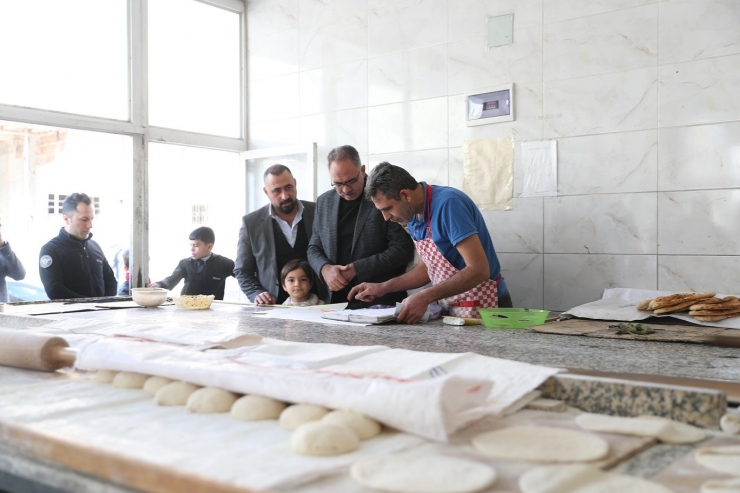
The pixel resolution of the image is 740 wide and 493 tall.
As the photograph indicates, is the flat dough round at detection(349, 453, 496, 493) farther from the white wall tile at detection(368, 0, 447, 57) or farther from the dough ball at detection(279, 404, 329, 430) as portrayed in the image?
the white wall tile at detection(368, 0, 447, 57)

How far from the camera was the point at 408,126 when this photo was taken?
15.4 ft

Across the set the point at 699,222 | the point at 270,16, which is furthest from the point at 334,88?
the point at 699,222

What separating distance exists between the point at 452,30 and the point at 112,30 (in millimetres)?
2593

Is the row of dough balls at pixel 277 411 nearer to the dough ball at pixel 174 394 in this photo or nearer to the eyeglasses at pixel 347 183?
the dough ball at pixel 174 394

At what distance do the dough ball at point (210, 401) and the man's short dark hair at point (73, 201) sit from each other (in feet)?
12.0

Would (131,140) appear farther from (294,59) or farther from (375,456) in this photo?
(375,456)

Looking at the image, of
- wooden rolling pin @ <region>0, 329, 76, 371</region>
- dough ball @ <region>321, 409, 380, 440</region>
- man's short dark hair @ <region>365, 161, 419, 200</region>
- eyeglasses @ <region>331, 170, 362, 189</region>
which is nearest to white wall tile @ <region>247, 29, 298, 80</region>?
eyeglasses @ <region>331, 170, 362, 189</region>

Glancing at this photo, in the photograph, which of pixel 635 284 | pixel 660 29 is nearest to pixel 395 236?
pixel 635 284

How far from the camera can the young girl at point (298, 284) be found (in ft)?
12.4

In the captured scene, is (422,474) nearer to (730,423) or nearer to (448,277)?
(730,423)

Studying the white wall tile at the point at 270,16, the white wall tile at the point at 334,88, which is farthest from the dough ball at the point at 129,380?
the white wall tile at the point at 270,16

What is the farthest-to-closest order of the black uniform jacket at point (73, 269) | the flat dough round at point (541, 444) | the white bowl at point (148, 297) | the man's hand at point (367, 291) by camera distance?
1. the black uniform jacket at point (73, 269)
2. the white bowl at point (148, 297)
3. the man's hand at point (367, 291)
4. the flat dough round at point (541, 444)

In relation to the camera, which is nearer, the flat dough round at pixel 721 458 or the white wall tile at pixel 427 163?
the flat dough round at pixel 721 458

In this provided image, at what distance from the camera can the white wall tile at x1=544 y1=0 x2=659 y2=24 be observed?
146 inches
